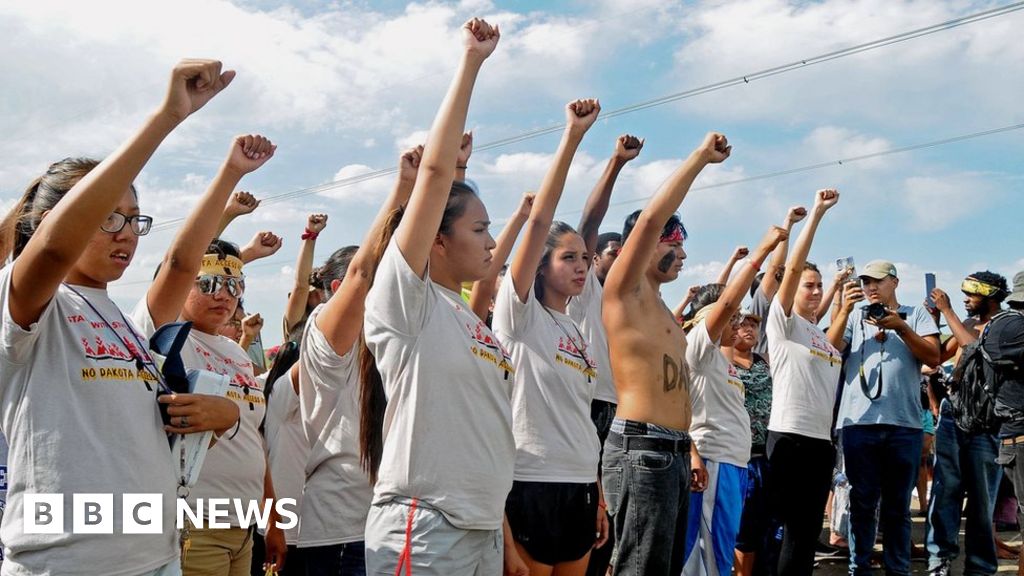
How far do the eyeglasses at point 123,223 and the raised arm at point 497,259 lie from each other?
5.03 feet

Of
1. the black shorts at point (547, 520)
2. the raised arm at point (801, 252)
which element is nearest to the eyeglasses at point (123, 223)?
the black shorts at point (547, 520)

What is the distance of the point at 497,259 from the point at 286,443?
133cm

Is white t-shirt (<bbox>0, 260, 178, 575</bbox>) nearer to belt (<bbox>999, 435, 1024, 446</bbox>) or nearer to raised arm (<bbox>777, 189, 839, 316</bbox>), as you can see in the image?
raised arm (<bbox>777, 189, 839, 316</bbox>)

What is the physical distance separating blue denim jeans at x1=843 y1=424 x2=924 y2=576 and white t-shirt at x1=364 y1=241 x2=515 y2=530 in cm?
440

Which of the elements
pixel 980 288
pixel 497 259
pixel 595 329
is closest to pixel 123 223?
pixel 497 259

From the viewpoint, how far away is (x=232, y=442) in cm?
333

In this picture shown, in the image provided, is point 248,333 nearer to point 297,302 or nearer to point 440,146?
point 297,302

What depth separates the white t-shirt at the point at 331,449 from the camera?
10.9 ft

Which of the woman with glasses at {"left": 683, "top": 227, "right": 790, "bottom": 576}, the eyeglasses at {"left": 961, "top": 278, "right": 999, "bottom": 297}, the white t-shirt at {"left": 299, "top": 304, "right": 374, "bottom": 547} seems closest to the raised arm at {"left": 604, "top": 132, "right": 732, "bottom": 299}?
the woman with glasses at {"left": 683, "top": 227, "right": 790, "bottom": 576}

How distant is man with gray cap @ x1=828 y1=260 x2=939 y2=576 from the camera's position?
20.1ft

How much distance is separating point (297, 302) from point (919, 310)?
505cm

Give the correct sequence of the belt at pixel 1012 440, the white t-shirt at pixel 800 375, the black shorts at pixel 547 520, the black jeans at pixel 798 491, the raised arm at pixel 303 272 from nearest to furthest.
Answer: the black shorts at pixel 547 520
the raised arm at pixel 303 272
the belt at pixel 1012 440
the black jeans at pixel 798 491
the white t-shirt at pixel 800 375

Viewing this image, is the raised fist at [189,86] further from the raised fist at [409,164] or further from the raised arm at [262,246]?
the raised arm at [262,246]

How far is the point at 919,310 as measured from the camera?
685 cm
